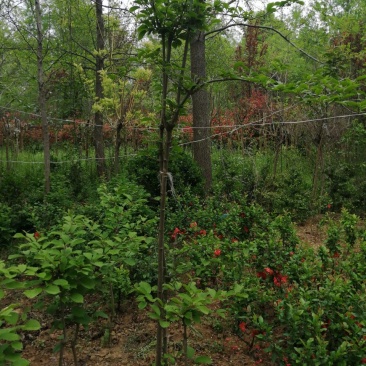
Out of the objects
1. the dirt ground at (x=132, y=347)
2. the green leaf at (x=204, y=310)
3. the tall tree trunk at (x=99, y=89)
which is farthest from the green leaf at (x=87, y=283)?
the tall tree trunk at (x=99, y=89)

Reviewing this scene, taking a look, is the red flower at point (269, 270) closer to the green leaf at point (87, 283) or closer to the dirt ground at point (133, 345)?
the dirt ground at point (133, 345)

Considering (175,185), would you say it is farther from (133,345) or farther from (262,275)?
(133,345)

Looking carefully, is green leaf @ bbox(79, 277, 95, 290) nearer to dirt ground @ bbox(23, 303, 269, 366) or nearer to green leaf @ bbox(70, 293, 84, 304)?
green leaf @ bbox(70, 293, 84, 304)

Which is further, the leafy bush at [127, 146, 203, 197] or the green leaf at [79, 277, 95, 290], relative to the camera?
the leafy bush at [127, 146, 203, 197]

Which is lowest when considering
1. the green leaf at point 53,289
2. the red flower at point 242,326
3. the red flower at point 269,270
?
the red flower at point 242,326

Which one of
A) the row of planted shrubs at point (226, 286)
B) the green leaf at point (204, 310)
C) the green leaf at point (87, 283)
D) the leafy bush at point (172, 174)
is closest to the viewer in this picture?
the green leaf at point (204, 310)

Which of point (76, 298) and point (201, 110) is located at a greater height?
point (201, 110)

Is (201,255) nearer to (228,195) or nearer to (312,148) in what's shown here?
(228,195)

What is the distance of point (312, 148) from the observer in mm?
7973

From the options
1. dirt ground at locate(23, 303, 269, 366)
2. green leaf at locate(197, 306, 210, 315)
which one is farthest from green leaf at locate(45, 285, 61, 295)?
dirt ground at locate(23, 303, 269, 366)

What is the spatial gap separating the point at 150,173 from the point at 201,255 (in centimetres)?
222

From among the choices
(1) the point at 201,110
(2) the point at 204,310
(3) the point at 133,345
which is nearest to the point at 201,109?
(1) the point at 201,110

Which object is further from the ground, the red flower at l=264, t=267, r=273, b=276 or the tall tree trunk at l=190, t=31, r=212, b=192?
the tall tree trunk at l=190, t=31, r=212, b=192

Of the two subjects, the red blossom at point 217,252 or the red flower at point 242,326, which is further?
the red blossom at point 217,252
